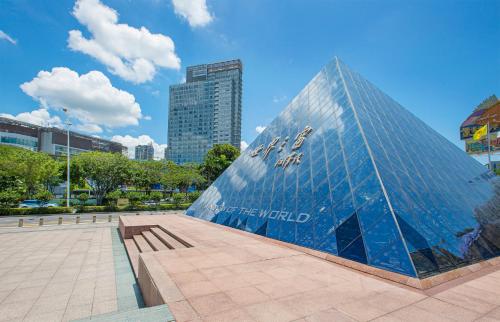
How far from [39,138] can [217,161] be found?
244 ft

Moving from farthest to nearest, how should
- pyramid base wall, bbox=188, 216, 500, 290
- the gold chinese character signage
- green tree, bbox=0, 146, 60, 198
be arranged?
green tree, bbox=0, 146, 60, 198, the gold chinese character signage, pyramid base wall, bbox=188, 216, 500, 290

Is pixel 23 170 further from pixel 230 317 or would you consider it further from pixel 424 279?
pixel 424 279

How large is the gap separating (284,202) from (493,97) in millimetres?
68642

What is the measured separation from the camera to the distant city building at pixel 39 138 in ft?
258

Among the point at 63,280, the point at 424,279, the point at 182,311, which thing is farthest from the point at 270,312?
the point at 63,280

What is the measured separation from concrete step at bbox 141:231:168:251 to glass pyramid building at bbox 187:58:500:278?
3.89 meters

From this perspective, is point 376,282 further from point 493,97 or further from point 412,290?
point 493,97

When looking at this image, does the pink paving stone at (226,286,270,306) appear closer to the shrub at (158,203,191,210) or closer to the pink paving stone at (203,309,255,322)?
the pink paving stone at (203,309,255,322)

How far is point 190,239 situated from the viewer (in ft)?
36.7

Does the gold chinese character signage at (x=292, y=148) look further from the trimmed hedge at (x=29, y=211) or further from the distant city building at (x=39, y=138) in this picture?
the distant city building at (x=39, y=138)

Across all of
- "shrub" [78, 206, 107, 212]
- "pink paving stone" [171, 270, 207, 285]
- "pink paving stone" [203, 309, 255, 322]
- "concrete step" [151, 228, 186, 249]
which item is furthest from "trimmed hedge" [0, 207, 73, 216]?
"pink paving stone" [203, 309, 255, 322]

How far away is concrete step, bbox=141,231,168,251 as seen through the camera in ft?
38.0

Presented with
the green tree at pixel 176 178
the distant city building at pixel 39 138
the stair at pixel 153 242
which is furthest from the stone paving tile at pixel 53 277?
the distant city building at pixel 39 138

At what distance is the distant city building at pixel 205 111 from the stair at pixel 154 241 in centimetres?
12625
